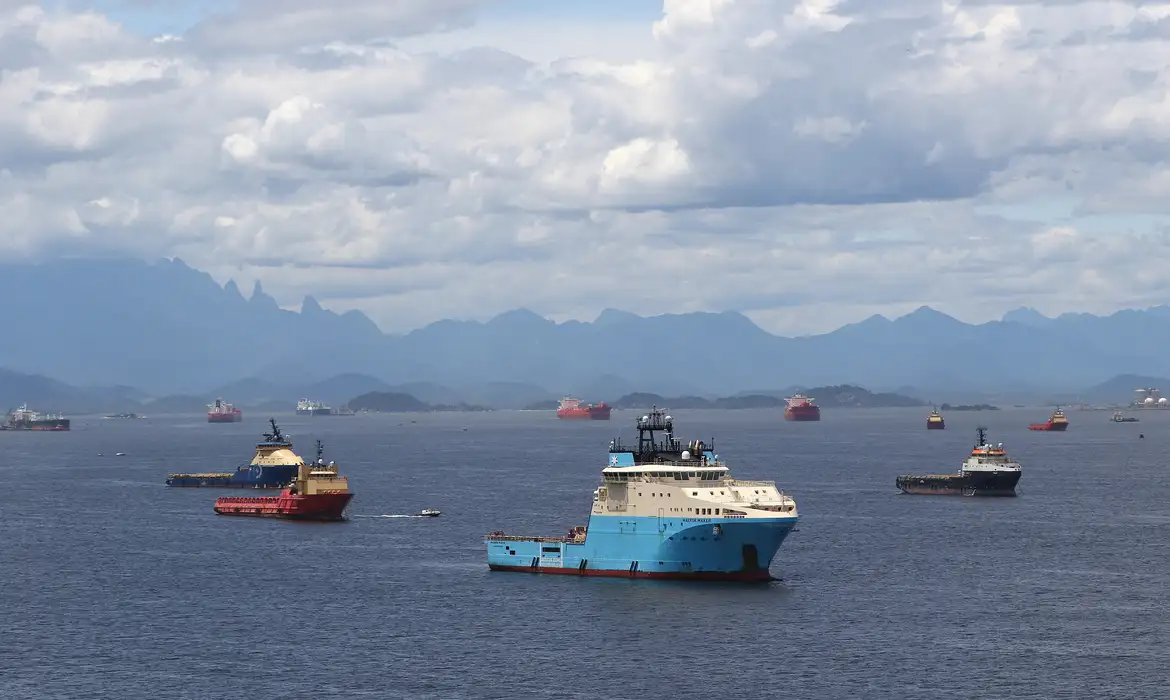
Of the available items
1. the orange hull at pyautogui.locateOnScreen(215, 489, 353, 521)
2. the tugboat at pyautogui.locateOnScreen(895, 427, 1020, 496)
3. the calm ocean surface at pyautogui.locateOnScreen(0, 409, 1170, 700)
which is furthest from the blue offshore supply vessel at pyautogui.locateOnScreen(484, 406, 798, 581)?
the tugboat at pyautogui.locateOnScreen(895, 427, 1020, 496)

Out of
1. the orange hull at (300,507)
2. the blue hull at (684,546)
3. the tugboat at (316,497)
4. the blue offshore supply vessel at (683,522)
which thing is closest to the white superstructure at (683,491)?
the blue offshore supply vessel at (683,522)

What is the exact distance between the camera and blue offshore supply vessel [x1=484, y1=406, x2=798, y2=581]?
9894 centimetres

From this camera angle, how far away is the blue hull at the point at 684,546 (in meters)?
98.9

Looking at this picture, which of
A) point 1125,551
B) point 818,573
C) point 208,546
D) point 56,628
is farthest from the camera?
point 208,546

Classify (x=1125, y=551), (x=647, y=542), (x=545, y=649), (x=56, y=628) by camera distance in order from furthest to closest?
(x=1125, y=551), (x=647, y=542), (x=56, y=628), (x=545, y=649)

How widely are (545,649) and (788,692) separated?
15420 mm

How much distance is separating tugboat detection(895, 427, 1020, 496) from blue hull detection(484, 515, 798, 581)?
8117 centimetres

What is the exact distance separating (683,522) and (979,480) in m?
87.0

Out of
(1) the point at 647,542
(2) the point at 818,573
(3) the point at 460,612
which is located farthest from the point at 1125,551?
(3) the point at 460,612

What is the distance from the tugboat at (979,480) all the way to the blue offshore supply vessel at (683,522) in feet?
263

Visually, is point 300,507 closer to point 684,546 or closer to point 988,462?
point 684,546

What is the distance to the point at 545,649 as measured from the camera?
279 feet

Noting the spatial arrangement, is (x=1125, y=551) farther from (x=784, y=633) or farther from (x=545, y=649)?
(x=545, y=649)

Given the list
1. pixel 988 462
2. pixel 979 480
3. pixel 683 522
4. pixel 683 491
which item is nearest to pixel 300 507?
pixel 683 491
